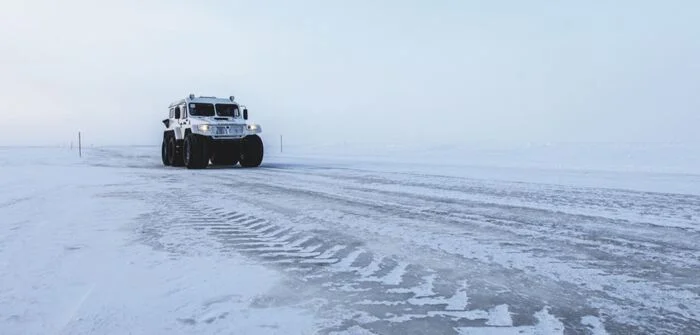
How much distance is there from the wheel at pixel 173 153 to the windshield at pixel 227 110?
206 centimetres

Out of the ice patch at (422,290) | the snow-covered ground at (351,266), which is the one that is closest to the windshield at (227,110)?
the snow-covered ground at (351,266)

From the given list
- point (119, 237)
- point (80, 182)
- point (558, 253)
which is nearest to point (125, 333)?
point (119, 237)

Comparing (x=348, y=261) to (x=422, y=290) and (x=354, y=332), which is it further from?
(x=354, y=332)

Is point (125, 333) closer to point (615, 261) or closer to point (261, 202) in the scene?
point (615, 261)

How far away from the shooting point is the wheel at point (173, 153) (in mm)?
16891

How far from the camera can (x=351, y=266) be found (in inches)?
144

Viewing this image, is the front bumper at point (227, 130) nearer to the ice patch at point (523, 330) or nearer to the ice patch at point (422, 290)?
the ice patch at point (422, 290)

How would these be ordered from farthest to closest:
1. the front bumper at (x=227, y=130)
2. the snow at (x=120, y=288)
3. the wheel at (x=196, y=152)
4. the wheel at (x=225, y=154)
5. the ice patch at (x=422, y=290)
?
the wheel at (x=225, y=154) → the front bumper at (x=227, y=130) → the wheel at (x=196, y=152) → the ice patch at (x=422, y=290) → the snow at (x=120, y=288)

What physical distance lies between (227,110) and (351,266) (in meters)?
13.8

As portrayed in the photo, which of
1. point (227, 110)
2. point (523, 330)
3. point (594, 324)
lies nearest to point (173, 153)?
point (227, 110)

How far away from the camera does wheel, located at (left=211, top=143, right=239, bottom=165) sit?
649 inches

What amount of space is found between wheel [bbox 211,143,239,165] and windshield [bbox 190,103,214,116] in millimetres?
1167

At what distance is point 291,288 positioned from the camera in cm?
309

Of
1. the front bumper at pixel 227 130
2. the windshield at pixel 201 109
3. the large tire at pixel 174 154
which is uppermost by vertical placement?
the windshield at pixel 201 109
